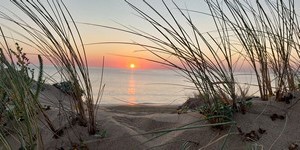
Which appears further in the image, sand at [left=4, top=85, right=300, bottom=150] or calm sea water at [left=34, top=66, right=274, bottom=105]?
calm sea water at [left=34, top=66, right=274, bottom=105]

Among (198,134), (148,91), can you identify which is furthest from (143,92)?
(198,134)

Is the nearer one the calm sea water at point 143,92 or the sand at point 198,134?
the sand at point 198,134

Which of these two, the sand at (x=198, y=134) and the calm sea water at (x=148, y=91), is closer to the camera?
the sand at (x=198, y=134)

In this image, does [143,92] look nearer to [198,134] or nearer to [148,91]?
[148,91]

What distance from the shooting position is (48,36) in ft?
7.60

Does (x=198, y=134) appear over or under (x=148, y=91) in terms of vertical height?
under

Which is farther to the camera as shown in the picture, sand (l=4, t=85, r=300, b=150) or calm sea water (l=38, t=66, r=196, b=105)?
calm sea water (l=38, t=66, r=196, b=105)

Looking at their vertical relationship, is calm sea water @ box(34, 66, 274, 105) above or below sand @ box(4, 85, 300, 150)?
above

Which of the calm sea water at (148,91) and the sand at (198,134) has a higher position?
the calm sea water at (148,91)

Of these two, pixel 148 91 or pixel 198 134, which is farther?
pixel 148 91

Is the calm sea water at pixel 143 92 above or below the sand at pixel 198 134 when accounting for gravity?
above

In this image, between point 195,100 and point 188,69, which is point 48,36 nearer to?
point 188,69

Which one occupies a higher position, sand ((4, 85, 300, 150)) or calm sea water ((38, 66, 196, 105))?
calm sea water ((38, 66, 196, 105))

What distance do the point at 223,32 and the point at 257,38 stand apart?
0.80ft
